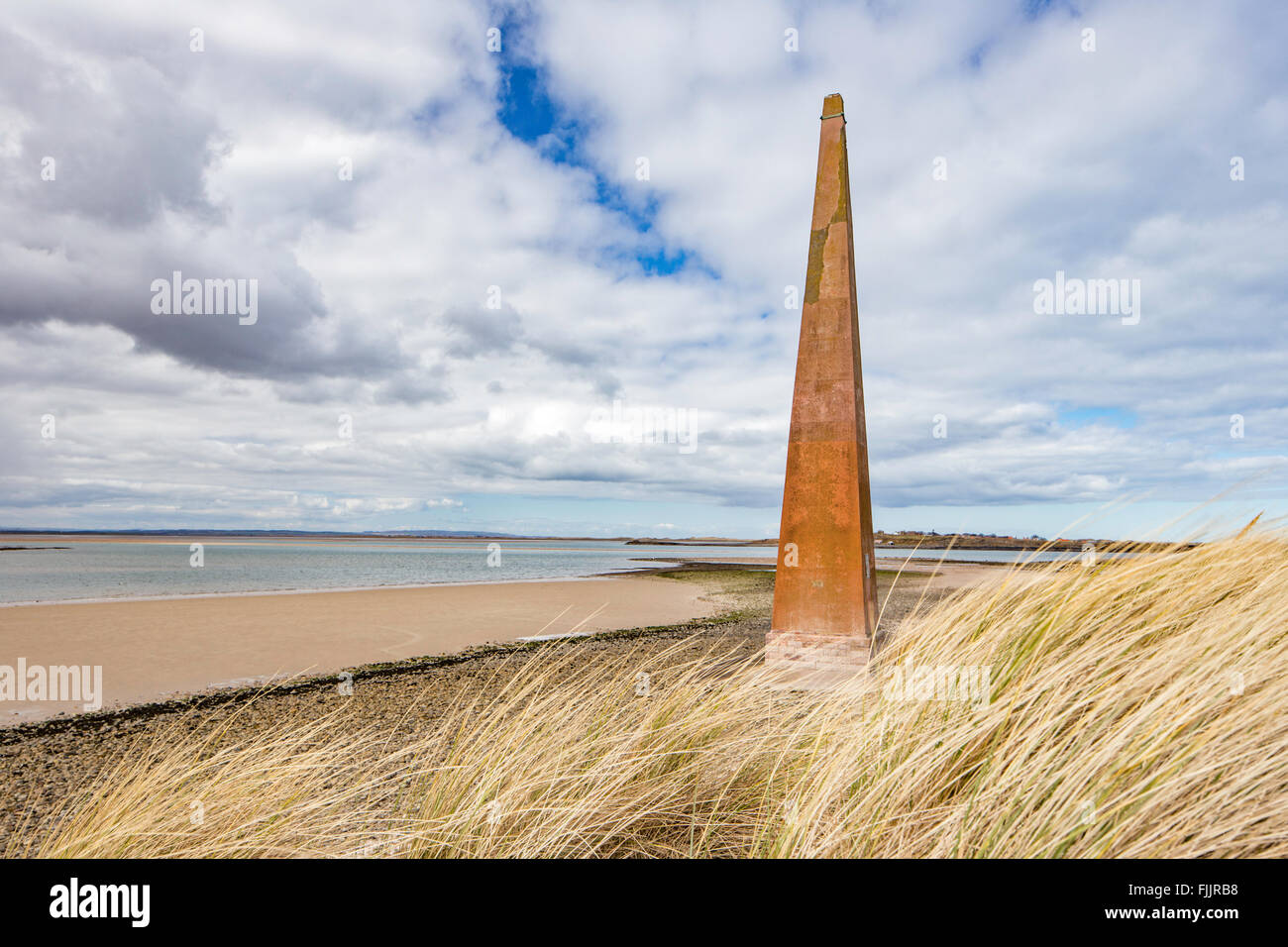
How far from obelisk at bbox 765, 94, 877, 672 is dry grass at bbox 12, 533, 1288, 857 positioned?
15.7ft

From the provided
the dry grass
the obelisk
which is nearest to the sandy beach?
the obelisk

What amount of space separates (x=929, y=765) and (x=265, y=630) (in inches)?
763

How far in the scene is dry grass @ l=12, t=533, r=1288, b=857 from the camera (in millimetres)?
2162

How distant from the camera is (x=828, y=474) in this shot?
355 inches

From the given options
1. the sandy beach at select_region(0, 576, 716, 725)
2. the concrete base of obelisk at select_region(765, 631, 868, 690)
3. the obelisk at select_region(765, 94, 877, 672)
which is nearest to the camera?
the concrete base of obelisk at select_region(765, 631, 868, 690)

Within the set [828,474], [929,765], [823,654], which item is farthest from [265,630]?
[929,765]

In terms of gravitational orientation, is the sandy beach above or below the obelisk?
below

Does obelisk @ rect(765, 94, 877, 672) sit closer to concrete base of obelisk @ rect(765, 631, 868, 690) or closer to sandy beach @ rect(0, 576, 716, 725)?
concrete base of obelisk @ rect(765, 631, 868, 690)

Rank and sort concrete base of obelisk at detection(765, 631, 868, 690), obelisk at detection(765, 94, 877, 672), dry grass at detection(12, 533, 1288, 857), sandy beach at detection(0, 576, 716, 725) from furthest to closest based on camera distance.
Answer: sandy beach at detection(0, 576, 716, 725)
obelisk at detection(765, 94, 877, 672)
concrete base of obelisk at detection(765, 631, 868, 690)
dry grass at detection(12, 533, 1288, 857)

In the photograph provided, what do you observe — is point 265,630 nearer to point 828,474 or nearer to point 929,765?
point 828,474

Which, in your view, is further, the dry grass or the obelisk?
the obelisk

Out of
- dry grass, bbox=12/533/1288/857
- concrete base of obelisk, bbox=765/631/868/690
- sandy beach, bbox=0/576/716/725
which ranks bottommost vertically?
sandy beach, bbox=0/576/716/725

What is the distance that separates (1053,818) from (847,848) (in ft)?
2.51
